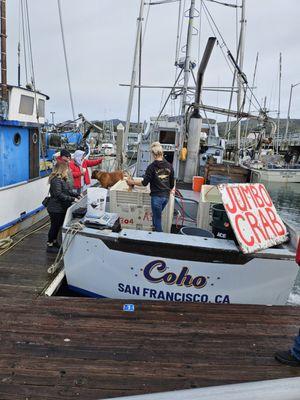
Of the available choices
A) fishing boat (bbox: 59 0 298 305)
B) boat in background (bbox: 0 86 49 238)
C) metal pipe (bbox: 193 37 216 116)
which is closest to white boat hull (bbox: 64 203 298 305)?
fishing boat (bbox: 59 0 298 305)

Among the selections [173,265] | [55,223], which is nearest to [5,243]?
[55,223]

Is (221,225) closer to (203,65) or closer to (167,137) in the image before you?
(203,65)

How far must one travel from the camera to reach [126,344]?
12.0ft

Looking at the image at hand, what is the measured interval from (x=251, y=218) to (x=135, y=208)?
1909 millimetres

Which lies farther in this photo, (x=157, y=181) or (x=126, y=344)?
(x=157, y=181)

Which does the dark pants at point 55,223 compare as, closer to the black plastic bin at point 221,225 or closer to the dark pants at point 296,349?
the black plastic bin at point 221,225

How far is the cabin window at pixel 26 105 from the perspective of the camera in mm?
8238

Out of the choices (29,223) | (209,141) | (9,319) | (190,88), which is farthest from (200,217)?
(209,141)

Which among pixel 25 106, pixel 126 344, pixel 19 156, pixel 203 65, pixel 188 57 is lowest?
pixel 126 344

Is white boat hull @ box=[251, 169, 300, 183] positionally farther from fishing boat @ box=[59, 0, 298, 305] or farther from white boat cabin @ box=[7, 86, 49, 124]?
fishing boat @ box=[59, 0, 298, 305]

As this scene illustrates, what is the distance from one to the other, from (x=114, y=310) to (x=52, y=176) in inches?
103

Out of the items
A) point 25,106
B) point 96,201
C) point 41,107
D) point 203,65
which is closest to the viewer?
point 96,201

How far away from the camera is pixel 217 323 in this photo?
13.7 feet

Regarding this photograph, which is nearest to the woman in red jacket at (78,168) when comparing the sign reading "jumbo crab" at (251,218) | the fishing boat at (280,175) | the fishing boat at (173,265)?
the fishing boat at (173,265)
